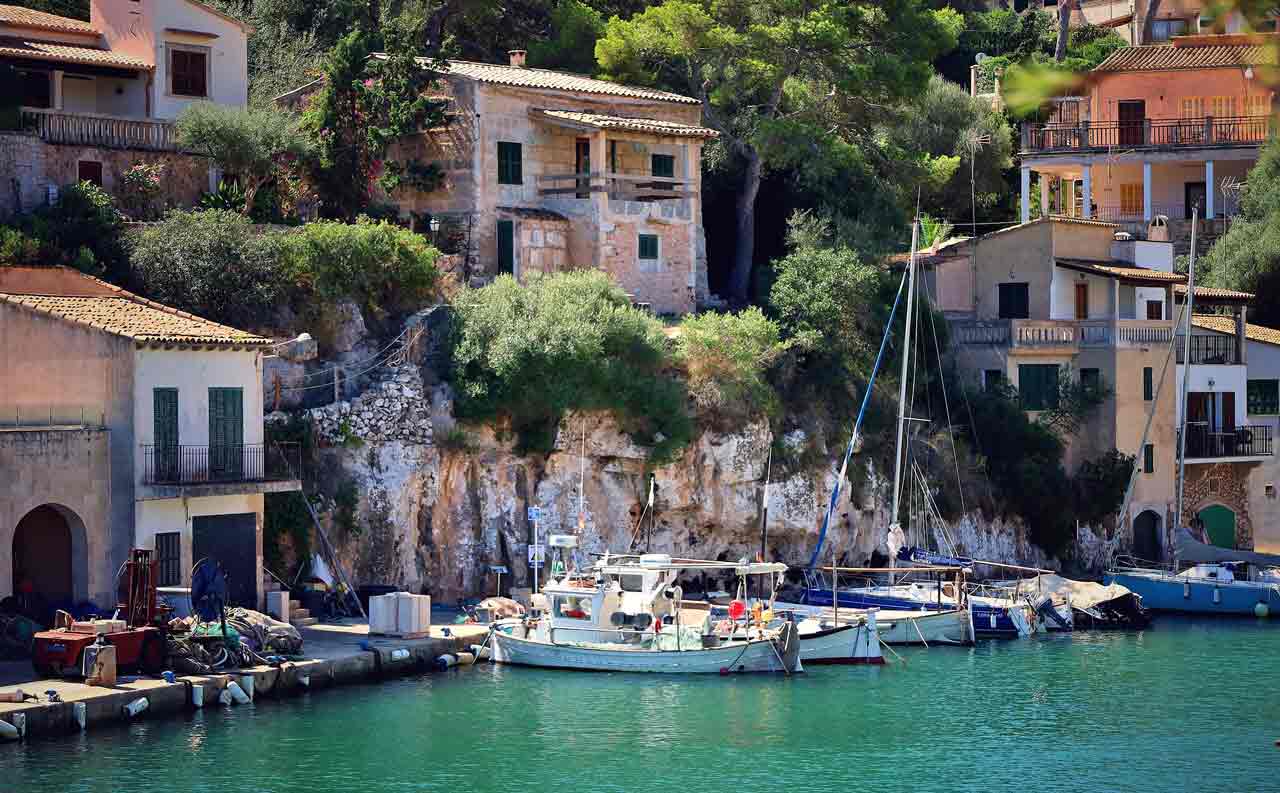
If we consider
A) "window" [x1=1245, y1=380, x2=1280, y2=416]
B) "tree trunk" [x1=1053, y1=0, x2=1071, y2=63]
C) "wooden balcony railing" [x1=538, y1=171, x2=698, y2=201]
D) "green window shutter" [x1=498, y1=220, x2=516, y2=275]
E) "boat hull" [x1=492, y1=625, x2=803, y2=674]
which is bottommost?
"boat hull" [x1=492, y1=625, x2=803, y2=674]

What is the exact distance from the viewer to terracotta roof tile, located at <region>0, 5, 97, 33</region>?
4766 cm

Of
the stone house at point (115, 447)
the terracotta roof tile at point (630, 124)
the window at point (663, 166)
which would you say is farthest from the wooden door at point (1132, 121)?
the stone house at point (115, 447)

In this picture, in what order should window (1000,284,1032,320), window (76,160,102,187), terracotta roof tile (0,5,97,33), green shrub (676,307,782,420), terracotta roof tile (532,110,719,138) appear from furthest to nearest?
window (1000,284,1032,320) → terracotta roof tile (532,110,719,138) → green shrub (676,307,782,420) → terracotta roof tile (0,5,97,33) → window (76,160,102,187)

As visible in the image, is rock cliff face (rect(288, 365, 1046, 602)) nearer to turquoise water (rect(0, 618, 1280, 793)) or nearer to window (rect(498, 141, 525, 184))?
turquoise water (rect(0, 618, 1280, 793))

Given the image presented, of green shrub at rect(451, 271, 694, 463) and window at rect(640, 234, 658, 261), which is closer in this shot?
green shrub at rect(451, 271, 694, 463)

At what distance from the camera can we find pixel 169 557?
124ft

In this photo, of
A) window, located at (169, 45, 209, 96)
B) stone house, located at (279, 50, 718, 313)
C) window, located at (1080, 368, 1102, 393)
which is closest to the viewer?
window, located at (169, 45, 209, 96)

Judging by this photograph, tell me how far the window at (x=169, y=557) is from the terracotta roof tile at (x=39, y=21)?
1622 cm

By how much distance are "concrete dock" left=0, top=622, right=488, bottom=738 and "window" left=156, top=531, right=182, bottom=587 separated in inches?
110

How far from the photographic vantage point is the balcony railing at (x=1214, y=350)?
201 ft

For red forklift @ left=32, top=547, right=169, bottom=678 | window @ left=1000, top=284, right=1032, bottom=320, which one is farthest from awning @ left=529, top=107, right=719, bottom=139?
red forklift @ left=32, top=547, right=169, bottom=678

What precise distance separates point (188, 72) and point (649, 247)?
12830 mm

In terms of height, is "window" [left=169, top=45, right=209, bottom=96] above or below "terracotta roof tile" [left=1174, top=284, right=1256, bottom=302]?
above

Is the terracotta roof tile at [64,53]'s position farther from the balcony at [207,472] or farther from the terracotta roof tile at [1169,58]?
the terracotta roof tile at [1169,58]
